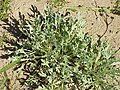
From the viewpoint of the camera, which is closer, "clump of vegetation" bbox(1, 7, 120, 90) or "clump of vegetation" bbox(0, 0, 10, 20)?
"clump of vegetation" bbox(1, 7, 120, 90)

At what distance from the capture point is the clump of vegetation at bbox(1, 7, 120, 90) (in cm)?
315

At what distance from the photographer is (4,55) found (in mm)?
3508

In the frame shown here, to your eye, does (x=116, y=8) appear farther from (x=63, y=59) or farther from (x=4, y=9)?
(x=4, y=9)

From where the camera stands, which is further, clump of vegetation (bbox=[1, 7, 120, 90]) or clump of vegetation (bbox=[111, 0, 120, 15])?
clump of vegetation (bbox=[111, 0, 120, 15])

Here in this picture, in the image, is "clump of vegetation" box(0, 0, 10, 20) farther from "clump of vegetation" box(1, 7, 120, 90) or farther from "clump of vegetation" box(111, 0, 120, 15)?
"clump of vegetation" box(111, 0, 120, 15)

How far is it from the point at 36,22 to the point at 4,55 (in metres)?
0.52

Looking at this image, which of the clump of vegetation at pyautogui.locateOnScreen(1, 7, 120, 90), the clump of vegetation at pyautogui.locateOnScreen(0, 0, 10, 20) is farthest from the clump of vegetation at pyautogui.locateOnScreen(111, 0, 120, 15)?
the clump of vegetation at pyautogui.locateOnScreen(0, 0, 10, 20)

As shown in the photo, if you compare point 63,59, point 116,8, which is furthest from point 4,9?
point 116,8

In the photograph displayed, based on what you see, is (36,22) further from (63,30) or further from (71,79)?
(71,79)

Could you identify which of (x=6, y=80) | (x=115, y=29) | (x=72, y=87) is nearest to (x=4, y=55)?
(x=6, y=80)

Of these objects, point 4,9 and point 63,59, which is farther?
point 4,9

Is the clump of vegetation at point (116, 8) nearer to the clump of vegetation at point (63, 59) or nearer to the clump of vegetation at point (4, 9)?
the clump of vegetation at point (63, 59)

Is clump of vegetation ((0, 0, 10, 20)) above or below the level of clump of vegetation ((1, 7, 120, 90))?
above

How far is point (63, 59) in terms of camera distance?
3242 millimetres
